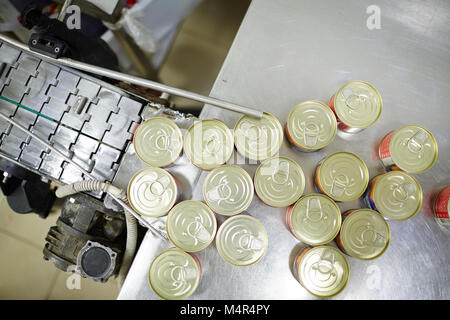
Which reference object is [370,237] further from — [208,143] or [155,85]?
[155,85]

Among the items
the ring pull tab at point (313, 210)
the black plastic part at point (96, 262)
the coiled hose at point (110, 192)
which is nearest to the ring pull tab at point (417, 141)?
the ring pull tab at point (313, 210)

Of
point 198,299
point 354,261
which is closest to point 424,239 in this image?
point 354,261

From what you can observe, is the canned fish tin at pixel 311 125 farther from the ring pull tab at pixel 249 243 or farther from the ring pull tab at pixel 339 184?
the ring pull tab at pixel 249 243

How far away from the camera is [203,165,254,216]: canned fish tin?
0.85m

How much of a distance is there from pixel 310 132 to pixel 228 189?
313 mm

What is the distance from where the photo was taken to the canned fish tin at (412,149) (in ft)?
2.95

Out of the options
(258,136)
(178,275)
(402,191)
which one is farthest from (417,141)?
(178,275)

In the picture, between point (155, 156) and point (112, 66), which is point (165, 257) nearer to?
point (155, 156)

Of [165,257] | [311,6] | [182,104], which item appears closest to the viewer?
[165,257]

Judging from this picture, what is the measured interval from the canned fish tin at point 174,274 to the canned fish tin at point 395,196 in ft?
1.98

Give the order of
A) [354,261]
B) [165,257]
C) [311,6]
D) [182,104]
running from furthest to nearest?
[182,104] → [311,6] → [354,261] → [165,257]

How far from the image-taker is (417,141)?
0.90 metres

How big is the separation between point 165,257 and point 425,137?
89 centimetres

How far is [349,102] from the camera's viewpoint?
91 centimetres
